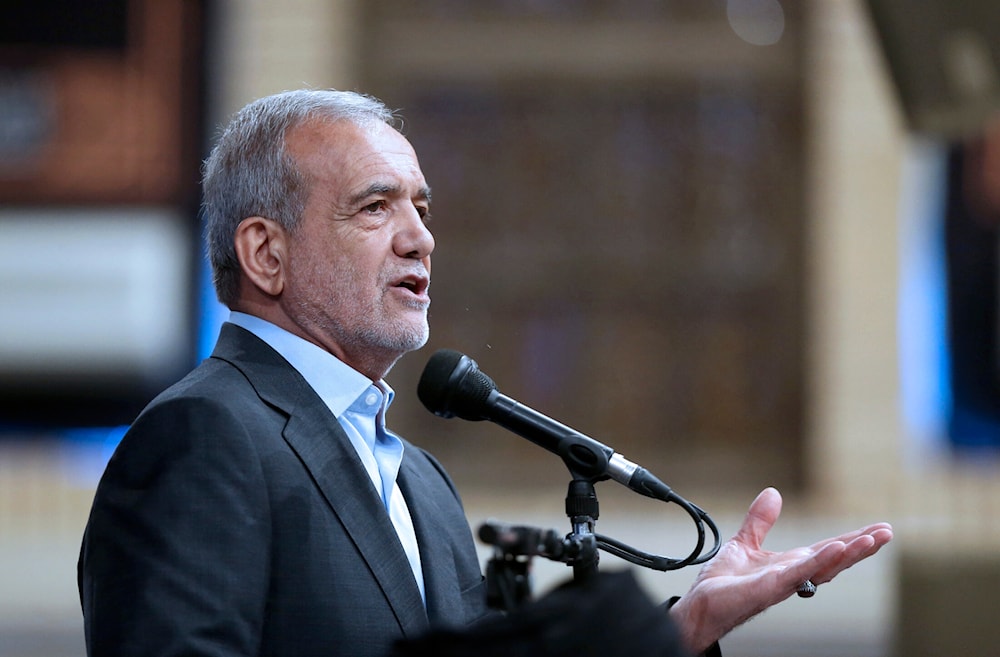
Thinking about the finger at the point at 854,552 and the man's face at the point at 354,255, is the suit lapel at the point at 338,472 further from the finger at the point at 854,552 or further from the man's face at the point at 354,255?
the finger at the point at 854,552

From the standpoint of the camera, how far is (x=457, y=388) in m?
2.16

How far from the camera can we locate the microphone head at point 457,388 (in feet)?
7.09

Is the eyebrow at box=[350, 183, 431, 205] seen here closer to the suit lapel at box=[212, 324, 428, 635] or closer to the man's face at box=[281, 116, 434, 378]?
the man's face at box=[281, 116, 434, 378]

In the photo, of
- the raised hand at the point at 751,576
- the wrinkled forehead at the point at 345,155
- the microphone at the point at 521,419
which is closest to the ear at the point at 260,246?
the wrinkled forehead at the point at 345,155

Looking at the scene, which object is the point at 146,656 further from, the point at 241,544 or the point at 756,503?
the point at 756,503

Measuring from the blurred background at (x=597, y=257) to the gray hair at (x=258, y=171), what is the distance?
4835 millimetres

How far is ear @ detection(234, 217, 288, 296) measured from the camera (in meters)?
2.33

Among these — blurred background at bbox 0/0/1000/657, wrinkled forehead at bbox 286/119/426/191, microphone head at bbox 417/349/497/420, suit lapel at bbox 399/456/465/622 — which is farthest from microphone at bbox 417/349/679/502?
blurred background at bbox 0/0/1000/657

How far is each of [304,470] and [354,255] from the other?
0.43m

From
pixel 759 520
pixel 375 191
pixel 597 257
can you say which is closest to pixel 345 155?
pixel 375 191

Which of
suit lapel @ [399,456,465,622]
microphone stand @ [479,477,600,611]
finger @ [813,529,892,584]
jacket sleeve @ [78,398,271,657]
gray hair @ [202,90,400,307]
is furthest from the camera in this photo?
gray hair @ [202,90,400,307]

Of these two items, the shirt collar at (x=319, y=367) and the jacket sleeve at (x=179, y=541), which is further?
the shirt collar at (x=319, y=367)

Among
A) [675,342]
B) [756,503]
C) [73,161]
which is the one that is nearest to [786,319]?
[675,342]

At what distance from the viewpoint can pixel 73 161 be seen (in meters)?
7.49
